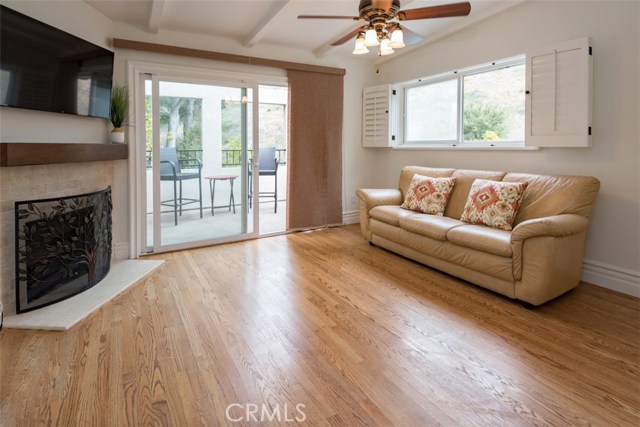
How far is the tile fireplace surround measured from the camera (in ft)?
7.41

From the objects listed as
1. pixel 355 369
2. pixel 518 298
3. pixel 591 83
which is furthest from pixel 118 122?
pixel 591 83

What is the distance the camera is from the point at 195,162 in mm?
4105

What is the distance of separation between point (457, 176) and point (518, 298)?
1547 millimetres

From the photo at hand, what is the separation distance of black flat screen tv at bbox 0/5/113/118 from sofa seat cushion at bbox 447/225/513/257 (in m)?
3.23

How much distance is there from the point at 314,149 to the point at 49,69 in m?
2.94

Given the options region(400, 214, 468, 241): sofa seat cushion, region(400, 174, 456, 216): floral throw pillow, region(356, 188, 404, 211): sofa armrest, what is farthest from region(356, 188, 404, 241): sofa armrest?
region(400, 214, 468, 241): sofa seat cushion

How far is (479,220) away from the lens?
3100 mm

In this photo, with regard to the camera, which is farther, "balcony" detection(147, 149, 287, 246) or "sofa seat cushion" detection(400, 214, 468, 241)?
"balcony" detection(147, 149, 287, 246)

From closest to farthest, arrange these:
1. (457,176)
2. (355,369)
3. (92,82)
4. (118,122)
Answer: (355,369) → (92,82) → (118,122) → (457,176)

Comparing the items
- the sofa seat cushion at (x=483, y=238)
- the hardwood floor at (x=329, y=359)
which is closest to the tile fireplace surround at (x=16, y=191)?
the hardwood floor at (x=329, y=359)

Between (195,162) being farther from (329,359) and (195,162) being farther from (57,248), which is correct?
(329,359)

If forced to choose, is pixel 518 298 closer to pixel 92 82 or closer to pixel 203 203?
pixel 203 203

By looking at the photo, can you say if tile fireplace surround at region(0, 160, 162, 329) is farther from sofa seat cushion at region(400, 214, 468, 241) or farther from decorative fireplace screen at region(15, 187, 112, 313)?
sofa seat cushion at region(400, 214, 468, 241)

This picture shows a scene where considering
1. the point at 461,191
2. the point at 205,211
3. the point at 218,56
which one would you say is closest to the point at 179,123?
the point at 218,56
